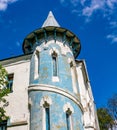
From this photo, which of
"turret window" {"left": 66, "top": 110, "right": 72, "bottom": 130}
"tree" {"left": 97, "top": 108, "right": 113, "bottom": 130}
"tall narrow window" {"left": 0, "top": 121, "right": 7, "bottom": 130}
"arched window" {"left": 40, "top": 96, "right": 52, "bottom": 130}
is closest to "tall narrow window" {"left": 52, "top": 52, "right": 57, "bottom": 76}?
"arched window" {"left": 40, "top": 96, "right": 52, "bottom": 130}

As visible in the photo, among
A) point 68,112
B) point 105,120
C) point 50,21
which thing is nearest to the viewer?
point 68,112

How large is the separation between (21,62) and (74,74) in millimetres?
4327

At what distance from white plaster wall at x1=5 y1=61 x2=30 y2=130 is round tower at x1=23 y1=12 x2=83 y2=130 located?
1.51 ft

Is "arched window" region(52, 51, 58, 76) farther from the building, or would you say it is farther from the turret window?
the turret window

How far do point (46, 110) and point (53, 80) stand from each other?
2333mm

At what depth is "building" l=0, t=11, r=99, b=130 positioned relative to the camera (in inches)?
625

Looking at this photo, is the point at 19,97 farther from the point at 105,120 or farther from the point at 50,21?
the point at 105,120

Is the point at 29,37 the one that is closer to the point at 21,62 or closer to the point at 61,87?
the point at 21,62

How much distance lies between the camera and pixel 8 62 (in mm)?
20297

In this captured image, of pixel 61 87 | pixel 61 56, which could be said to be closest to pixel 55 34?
pixel 61 56

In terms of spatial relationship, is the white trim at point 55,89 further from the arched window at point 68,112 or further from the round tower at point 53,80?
the arched window at point 68,112

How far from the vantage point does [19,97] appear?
17625 millimetres

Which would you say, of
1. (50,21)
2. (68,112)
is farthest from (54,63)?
(50,21)

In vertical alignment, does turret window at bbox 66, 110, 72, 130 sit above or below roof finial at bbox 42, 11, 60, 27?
below
